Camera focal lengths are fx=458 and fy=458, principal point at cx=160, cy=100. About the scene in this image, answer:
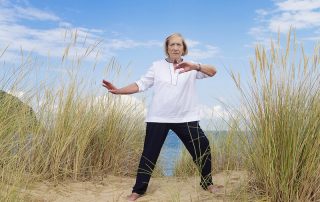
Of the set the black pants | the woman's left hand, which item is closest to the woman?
the black pants

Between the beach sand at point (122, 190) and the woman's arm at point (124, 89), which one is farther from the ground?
the woman's arm at point (124, 89)

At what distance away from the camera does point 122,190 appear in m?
5.39

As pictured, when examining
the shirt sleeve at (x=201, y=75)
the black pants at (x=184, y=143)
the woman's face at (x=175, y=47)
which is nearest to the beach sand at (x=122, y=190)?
the black pants at (x=184, y=143)

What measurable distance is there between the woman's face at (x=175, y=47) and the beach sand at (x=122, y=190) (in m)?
1.27

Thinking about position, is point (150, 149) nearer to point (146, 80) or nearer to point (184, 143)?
point (184, 143)

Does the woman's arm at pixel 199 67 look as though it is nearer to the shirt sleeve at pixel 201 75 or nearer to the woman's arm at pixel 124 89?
the shirt sleeve at pixel 201 75

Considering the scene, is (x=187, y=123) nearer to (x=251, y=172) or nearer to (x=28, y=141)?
(x=251, y=172)

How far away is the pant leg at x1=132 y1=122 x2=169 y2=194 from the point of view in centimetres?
468

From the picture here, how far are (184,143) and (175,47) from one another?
99 centimetres

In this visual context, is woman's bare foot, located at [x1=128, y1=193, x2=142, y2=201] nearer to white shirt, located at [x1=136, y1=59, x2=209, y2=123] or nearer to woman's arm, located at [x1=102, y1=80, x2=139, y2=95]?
white shirt, located at [x1=136, y1=59, x2=209, y2=123]

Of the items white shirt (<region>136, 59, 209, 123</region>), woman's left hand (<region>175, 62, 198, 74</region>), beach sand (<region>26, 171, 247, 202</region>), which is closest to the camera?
woman's left hand (<region>175, 62, 198, 74</region>)

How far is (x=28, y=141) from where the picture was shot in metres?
5.62

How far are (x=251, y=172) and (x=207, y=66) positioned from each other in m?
1.17

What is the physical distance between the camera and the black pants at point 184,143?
183 inches
